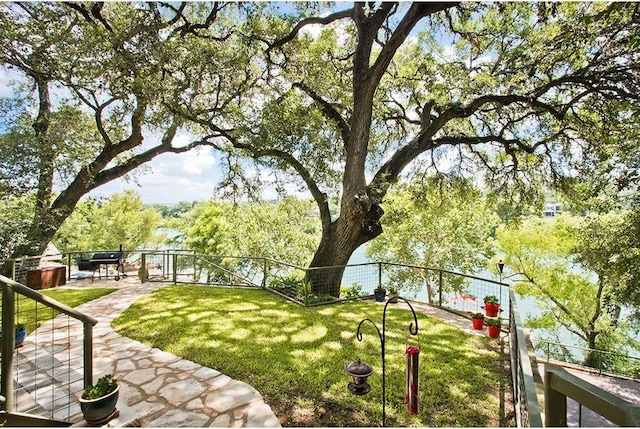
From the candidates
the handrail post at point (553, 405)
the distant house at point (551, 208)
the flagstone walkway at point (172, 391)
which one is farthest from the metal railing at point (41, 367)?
the distant house at point (551, 208)

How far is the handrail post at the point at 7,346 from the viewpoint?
2.88 metres

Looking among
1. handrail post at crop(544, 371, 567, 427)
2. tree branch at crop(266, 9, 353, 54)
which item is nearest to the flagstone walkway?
handrail post at crop(544, 371, 567, 427)

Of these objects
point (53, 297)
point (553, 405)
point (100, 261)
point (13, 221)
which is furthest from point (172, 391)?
point (100, 261)

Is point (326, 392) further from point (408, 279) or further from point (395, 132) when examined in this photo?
point (408, 279)

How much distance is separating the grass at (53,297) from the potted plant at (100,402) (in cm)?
393

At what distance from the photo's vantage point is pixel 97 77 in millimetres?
6539

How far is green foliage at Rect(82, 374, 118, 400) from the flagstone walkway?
366 mm

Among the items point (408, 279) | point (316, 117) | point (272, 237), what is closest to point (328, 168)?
point (316, 117)

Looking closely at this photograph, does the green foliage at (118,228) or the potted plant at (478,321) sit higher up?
the green foliage at (118,228)

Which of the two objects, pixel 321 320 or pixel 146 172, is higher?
pixel 146 172

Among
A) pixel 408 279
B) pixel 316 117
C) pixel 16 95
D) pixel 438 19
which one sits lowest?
pixel 408 279

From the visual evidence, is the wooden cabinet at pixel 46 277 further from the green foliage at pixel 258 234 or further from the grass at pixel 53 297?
the green foliage at pixel 258 234

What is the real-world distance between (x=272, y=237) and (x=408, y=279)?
1001 cm

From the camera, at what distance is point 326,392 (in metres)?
3.93
